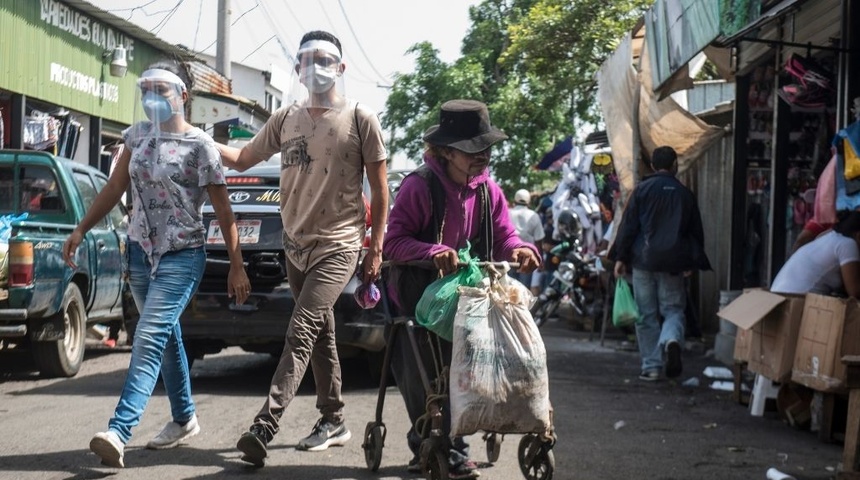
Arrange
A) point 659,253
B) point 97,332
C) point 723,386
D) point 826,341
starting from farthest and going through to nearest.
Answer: point 97,332
point 659,253
point 723,386
point 826,341

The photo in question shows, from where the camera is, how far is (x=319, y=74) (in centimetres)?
605

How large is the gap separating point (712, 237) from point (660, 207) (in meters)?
4.00

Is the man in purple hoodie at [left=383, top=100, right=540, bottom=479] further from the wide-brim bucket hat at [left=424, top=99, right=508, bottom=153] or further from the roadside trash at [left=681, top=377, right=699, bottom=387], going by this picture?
the roadside trash at [left=681, top=377, right=699, bottom=387]

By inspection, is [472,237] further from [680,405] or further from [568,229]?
[568,229]

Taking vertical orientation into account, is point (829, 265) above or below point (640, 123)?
below

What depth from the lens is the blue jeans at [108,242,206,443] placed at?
5.70 meters

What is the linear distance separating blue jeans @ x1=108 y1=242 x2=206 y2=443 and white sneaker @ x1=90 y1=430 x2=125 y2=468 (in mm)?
79

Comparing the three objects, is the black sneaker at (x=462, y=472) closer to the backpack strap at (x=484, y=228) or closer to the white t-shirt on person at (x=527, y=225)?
the backpack strap at (x=484, y=228)

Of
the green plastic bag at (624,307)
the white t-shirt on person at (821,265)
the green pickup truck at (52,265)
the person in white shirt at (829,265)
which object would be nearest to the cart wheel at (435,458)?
the person in white shirt at (829,265)

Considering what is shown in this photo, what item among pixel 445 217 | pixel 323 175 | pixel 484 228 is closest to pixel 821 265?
pixel 484 228

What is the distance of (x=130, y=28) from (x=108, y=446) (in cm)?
1763

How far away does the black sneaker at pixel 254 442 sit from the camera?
5.52 meters

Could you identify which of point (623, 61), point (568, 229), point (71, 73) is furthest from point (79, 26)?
point (623, 61)

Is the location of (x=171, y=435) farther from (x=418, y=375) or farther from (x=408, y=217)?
(x=408, y=217)
